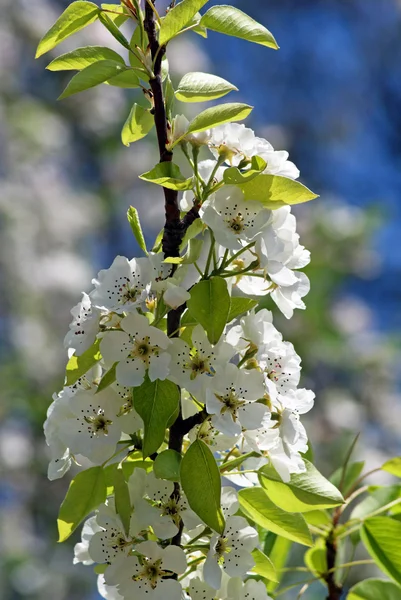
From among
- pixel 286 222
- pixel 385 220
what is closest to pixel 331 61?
pixel 385 220

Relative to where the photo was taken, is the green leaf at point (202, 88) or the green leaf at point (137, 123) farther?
the green leaf at point (137, 123)

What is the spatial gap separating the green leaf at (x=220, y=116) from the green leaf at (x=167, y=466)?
232 mm

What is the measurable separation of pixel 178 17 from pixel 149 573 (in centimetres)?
40

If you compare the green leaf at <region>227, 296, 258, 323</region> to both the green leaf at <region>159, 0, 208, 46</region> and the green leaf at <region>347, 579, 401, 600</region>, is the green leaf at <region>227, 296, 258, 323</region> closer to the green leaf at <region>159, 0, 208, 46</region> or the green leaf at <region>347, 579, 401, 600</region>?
the green leaf at <region>159, 0, 208, 46</region>

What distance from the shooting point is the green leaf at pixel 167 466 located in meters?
0.55

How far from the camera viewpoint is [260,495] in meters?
0.63

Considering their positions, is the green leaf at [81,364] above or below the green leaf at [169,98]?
below

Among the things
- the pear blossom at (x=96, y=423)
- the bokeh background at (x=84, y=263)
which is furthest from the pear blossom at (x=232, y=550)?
the bokeh background at (x=84, y=263)

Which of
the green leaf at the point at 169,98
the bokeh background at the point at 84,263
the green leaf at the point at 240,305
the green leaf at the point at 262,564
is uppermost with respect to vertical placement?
the green leaf at the point at 169,98

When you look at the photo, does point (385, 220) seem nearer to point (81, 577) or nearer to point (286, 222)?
point (81, 577)

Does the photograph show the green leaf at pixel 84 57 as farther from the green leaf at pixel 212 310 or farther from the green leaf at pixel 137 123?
the green leaf at pixel 212 310

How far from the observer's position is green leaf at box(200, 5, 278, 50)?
0.60 m

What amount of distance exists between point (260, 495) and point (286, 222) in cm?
21

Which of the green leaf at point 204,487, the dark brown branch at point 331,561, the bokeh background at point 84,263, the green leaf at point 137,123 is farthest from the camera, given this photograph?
the bokeh background at point 84,263
